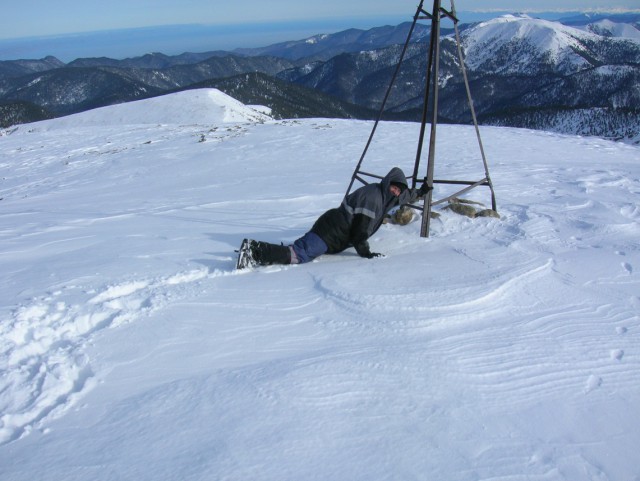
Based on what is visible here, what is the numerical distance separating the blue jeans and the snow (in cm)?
15

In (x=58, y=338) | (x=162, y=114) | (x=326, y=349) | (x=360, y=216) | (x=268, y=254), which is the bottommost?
(x=326, y=349)

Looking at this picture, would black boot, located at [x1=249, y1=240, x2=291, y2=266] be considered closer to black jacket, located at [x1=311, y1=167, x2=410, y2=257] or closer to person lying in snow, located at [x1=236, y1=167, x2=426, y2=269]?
person lying in snow, located at [x1=236, y1=167, x2=426, y2=269]

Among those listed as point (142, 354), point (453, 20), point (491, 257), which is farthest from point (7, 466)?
point (453, 20)

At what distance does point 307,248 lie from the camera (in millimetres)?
5594

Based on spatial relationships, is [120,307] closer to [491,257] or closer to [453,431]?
[453,431]

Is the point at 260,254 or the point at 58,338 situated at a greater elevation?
the point at 260,254

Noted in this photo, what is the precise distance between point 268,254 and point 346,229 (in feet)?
3.32

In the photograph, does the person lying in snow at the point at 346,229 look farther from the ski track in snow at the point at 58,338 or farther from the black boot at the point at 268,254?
the ski track in snow at the point at 58,338

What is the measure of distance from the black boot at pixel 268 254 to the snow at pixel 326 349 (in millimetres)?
147

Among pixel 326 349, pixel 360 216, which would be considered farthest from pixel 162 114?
pixel 326 349

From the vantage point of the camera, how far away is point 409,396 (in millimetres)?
3061

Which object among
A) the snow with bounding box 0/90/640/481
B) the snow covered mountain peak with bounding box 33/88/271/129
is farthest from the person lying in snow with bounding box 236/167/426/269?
the snow covered mountain peak with bounding box 33/88/271/129

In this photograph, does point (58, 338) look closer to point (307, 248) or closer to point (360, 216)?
point (307, 248)

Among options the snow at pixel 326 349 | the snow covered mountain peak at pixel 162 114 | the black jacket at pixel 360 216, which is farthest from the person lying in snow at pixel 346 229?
the snow covered mountain peak at pixel 162 114
